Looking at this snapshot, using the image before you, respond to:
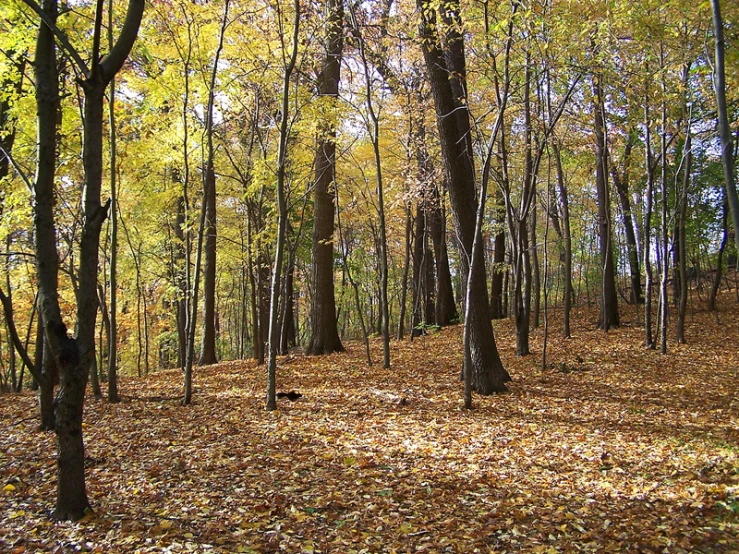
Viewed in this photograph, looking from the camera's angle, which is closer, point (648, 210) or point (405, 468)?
point (405, 468)

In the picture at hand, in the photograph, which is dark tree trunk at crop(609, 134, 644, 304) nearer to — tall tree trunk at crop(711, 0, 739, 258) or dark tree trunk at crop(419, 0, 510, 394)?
dark tree trunk at crop(419, 0, 510, 394)

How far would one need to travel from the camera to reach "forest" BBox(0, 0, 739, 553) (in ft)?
12.2

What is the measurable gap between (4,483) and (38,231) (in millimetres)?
2867

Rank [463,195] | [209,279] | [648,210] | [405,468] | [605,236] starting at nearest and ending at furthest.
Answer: [405,468], [463,195], [648,210], [605,236], [209,279]

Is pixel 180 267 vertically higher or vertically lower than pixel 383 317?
higher

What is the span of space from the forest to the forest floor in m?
0.04

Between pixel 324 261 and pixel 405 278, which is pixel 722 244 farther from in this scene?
pixel 324 261

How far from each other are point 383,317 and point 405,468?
17.4ft

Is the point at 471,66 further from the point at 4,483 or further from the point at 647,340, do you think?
the point at 4,483

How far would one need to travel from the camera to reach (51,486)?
4586mm

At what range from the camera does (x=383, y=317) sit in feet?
33.6

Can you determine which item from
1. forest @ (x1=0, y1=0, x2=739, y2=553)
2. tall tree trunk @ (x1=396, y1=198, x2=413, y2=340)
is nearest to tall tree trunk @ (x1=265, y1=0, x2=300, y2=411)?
forest @ (x1=0, y1=0, x2=739, y2=553)

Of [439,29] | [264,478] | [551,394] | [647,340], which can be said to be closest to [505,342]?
[647,340]

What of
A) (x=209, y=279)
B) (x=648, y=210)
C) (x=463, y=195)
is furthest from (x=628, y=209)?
(x=209, y=279)
